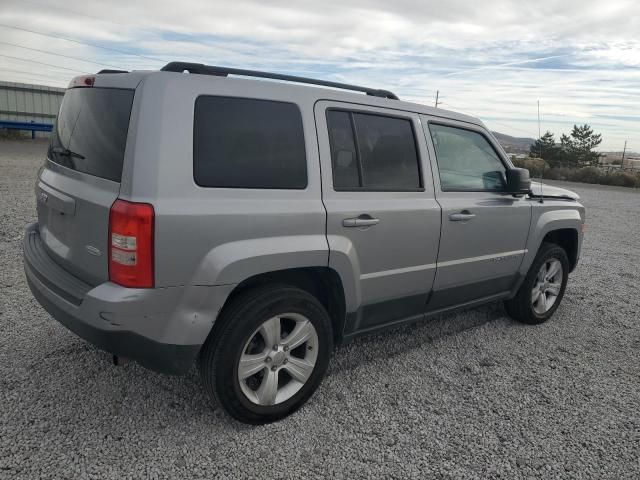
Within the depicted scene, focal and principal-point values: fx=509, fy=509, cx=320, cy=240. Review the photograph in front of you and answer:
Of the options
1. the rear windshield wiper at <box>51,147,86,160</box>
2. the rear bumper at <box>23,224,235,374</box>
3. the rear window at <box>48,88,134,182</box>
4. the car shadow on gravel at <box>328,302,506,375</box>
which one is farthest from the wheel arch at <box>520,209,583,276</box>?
the rear windshield wiper at <box>51,147,86,160</box>

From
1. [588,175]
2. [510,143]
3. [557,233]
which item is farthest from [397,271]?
[588,175]

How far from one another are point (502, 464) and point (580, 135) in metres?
66.9

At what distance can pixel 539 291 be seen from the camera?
4590 millimetres

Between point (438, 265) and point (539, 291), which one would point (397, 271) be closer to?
point (438, 265)

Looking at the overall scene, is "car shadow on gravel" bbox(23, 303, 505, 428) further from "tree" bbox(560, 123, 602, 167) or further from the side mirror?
"tree" bbox(560, 123, 602, 167)

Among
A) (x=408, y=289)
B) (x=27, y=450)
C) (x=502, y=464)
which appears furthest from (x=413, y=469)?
(x=27, y=450)

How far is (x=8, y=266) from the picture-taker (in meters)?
5.15

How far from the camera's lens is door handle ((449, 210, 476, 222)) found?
3504mm

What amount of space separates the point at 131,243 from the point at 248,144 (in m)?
0.76

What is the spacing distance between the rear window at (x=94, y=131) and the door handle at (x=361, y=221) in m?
1.23

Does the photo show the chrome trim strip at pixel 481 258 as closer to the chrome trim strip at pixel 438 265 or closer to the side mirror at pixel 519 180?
the chrome trim strip at pixel 438 265

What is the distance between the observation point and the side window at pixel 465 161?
141 inches

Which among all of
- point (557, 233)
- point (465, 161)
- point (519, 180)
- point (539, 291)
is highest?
point (465, 161)

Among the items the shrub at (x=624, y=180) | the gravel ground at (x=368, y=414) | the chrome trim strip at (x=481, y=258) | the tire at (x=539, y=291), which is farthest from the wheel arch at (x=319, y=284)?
the shrub at (x=624, y=180)
